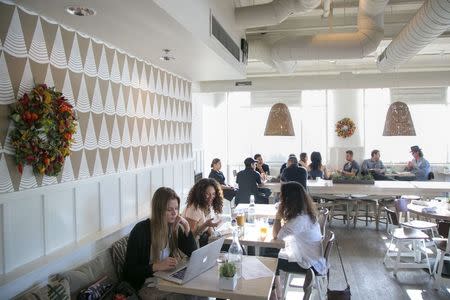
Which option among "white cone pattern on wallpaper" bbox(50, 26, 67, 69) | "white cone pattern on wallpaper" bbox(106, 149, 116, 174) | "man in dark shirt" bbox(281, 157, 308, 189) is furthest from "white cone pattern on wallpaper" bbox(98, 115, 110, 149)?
"man in dark shirt" bbox(281, 157, 308, 189)

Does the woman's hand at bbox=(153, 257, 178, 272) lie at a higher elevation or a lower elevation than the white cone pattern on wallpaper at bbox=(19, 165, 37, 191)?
lower

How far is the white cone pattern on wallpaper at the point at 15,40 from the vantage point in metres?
2.47

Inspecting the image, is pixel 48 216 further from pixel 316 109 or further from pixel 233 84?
pixel 316 109

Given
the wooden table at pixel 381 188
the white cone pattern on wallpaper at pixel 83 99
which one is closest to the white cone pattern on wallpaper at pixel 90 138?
the white cone pattern on wallpaper at pixel 83 99

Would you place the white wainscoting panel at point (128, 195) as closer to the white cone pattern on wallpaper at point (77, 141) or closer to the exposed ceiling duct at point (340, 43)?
the white cone pattern on wallpaper at point (77, 141)

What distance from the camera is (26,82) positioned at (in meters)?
2.62

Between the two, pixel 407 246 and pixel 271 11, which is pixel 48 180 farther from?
pixel 407 246

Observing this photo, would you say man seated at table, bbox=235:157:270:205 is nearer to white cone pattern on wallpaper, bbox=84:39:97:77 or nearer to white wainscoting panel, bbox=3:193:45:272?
white cone pattern on wallpaper, bbox=84:39:97:77

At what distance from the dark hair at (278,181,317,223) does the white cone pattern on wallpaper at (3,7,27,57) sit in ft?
7.86

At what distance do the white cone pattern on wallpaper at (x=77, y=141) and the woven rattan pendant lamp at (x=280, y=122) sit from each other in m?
3.12

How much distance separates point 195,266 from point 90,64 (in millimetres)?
2005

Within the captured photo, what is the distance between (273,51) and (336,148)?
19.9 feet

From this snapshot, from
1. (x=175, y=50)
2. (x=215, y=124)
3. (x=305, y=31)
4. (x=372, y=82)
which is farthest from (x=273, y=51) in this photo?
(x=215, y=124)

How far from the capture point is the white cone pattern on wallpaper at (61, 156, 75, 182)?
302cm
